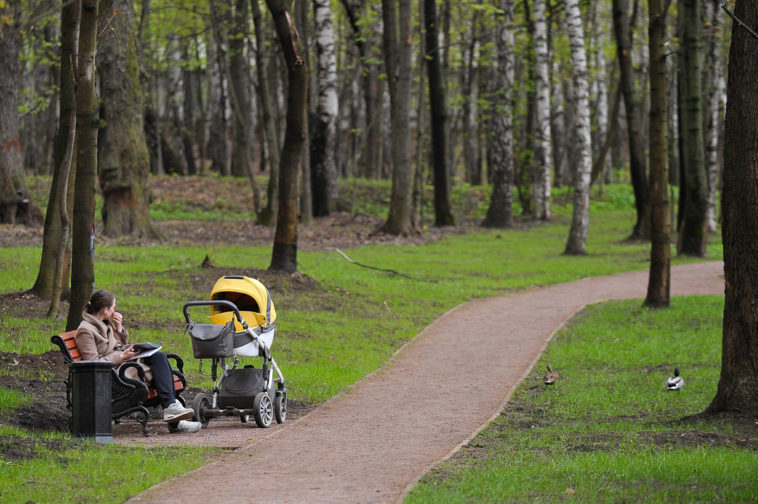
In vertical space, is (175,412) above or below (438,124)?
below

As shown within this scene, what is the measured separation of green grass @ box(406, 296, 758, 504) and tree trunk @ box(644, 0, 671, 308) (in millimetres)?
2315

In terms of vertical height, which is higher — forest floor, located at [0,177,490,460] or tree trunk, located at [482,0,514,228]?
tree trunk, located at [482,0,514,228]

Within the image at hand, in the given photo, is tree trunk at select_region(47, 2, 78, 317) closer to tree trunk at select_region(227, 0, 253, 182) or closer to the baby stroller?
the baby stroller

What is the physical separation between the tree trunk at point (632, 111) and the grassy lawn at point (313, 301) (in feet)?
3.85

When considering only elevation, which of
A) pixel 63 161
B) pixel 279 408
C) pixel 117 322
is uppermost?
pixel 63 161

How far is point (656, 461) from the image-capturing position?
7.62 m

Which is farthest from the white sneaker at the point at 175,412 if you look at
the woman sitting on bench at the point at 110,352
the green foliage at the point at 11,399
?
the green foliage at the point at 11,399

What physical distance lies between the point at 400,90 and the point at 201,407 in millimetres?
19362

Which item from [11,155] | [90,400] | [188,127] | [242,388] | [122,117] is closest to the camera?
[90,400]

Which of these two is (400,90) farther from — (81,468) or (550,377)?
(81,468)

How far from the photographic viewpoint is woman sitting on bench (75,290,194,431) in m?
9.30

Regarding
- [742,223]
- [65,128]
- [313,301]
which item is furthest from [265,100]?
[742,223]

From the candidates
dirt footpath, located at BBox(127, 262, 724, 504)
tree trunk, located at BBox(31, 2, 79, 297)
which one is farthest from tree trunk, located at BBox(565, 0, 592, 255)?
tree trunk, located at BBox(31, 2, 79, 297)

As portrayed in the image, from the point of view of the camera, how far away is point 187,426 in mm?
9375
